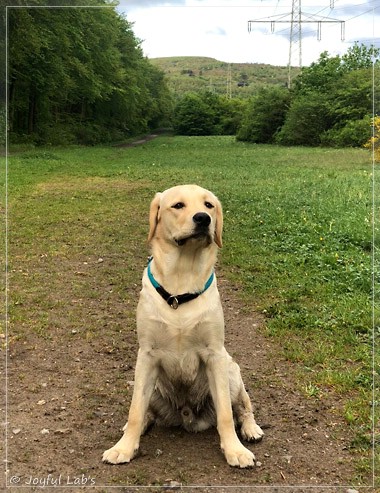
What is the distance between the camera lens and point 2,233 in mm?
9055

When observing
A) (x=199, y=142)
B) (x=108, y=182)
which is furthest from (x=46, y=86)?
(x=199, y=142)

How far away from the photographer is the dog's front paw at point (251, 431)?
3.25m

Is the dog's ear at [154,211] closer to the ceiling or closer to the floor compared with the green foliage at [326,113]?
closer to the floor

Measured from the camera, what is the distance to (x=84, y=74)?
10.4 metres

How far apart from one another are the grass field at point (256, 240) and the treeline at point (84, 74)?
0.64 metres

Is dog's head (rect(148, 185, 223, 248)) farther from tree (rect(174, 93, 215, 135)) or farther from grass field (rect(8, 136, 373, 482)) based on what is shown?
tree (rect(174, 93, 215, 135))

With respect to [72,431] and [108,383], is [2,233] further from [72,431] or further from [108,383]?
[72,431]

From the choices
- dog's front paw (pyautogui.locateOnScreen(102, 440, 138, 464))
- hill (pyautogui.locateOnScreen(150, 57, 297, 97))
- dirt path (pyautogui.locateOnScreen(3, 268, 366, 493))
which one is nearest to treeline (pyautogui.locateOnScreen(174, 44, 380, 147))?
hill (pyautogui.locateOnScreen(150, 57, 297, 97))

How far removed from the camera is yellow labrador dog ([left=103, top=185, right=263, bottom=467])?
2.99m

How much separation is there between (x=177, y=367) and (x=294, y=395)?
123 centimetres

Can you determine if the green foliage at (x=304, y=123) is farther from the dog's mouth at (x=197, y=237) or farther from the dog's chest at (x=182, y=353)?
the dog's chest at (x=182, y=353)

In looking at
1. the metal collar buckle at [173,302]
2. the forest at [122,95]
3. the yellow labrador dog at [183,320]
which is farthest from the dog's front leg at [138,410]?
the forest at [122,95]

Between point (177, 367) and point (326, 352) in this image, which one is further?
point (326, 352)

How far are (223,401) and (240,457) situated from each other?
31 cm
